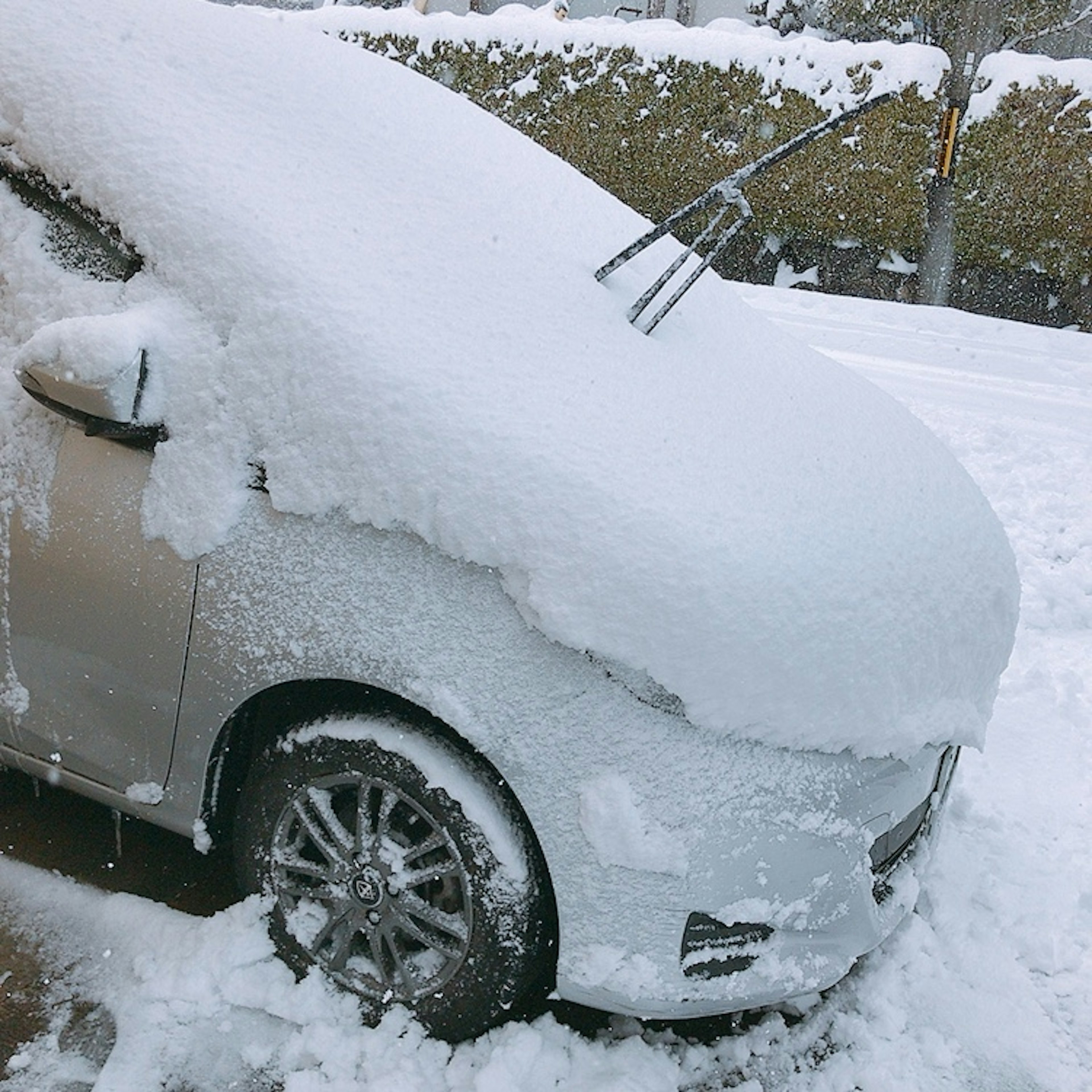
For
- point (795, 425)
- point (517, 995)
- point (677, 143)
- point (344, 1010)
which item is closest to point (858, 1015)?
point (517, 995)

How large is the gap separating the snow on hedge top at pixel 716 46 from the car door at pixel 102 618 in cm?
926

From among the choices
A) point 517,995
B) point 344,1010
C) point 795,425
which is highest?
point 795,425

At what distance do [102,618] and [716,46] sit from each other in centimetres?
998

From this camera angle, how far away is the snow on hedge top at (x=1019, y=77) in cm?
899

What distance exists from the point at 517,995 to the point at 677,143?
998 centimetres

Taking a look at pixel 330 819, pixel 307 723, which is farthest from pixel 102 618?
pixel 330 819

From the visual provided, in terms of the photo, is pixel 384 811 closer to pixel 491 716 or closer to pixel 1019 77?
pixel 491 716

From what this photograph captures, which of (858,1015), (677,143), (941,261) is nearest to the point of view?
(858,1015)

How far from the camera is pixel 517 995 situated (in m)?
2.16

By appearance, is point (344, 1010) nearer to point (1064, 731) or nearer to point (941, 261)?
point (1064, 731)

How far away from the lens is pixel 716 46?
34.2 ft

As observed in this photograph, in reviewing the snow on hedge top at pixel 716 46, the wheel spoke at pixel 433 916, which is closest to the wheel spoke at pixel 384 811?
the wheel spoke at pixel 433 916

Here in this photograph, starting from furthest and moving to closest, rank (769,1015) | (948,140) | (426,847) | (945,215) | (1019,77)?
(945,215)
(948,140)
(1019,77)
(769,1015)
(426,847)

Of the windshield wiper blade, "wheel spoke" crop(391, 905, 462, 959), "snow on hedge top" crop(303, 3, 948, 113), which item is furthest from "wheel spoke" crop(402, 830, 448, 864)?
"snow on hedge top" crop(303, 3, 948, 113)
